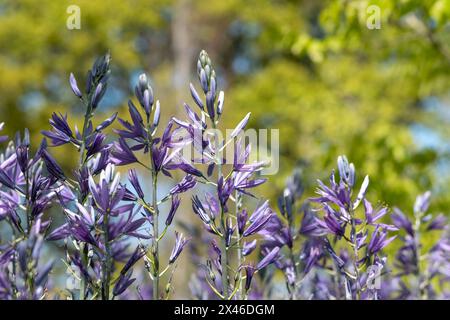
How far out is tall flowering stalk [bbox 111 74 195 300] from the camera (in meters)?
1.78

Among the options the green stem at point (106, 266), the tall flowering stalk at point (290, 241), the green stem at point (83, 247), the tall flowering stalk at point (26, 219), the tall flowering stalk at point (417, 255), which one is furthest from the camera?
the tall flowering stalk at point (417, 255)

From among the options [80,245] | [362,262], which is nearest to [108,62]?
[80,245]

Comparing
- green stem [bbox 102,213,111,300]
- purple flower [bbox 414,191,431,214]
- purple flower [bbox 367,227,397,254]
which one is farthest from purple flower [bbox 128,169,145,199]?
purple flower [bbox 414,191,431,214]

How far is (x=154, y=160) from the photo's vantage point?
6.08ft

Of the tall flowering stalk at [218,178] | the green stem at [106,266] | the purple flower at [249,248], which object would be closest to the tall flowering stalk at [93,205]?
the green stem at [106,266]

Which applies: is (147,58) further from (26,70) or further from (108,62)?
(108,62)

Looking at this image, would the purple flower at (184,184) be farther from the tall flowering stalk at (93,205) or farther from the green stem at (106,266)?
the green stem at (106,266)

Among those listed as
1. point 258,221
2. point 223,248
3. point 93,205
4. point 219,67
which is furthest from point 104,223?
point 219,67

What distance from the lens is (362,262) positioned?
2010 mm

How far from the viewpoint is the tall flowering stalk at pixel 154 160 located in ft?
5.83

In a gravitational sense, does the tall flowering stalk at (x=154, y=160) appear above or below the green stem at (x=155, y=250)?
above

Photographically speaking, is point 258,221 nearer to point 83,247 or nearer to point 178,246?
point 178,246

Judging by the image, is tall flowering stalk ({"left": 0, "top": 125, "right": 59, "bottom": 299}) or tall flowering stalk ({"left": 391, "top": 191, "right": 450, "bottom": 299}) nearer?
tall flowering stalk ({"left": 0, "top": 125, "right": 59, "bottom": 299})

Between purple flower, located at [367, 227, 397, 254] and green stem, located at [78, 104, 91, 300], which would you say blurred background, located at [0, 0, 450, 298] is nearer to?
purple flower, located at [367, 227, 397, 254]
